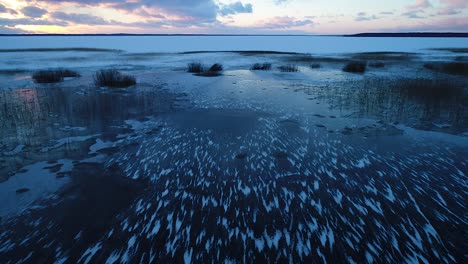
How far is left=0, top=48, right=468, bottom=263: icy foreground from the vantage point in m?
3.53

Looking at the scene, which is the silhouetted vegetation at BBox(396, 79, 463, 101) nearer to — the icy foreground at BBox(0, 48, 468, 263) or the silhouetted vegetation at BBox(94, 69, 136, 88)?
the icy foreground at BBox(0, 48, 468, 263)

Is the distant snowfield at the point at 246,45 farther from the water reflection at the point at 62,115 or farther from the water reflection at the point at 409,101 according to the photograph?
the water reflection at the point at 62,115

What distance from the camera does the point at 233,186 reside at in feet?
16.4

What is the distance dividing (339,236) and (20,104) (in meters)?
12.7

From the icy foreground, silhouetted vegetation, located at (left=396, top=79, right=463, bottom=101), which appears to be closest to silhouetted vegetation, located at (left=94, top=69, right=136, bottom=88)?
the icy foreground

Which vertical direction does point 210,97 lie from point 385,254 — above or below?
above

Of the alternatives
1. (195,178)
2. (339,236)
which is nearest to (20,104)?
(195,178)

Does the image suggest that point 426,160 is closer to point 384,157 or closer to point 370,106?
point 384,157

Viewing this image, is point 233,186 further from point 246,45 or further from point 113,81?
point 246,45

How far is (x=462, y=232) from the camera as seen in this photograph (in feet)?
12.4

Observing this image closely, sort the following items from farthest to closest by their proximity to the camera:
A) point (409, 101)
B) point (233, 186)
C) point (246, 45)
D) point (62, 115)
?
point (246, 45) < point (409, 101) < point (62, 115) < point (233, 186)

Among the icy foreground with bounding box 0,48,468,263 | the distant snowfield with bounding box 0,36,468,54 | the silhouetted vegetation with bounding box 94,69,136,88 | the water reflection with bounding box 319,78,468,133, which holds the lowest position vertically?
the icy foreground with bounding box 0,48,468,263

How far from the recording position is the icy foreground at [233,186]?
11.6ft

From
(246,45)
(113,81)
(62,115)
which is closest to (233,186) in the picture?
(62,115)
